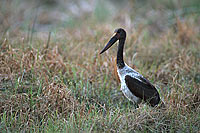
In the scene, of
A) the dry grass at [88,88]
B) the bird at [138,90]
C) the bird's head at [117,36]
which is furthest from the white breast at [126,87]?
the bird's head at [117,36]

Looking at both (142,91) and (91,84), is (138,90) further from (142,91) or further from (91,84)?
(91,84)

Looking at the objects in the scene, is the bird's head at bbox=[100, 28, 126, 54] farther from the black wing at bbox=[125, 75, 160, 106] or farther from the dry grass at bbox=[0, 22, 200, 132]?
the dry grass at bbox=[0, 22, 200, 132]

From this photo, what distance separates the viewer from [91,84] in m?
4.27

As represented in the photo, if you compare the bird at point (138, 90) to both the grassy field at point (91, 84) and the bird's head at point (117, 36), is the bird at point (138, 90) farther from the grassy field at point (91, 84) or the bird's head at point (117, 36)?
the bird's head at point (117, 36)

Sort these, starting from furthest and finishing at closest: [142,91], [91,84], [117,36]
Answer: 1. [91,84]
2. [117,36]
3. [142,91]

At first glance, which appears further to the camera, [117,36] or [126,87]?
[117,36]

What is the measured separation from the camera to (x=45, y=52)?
4621 mm

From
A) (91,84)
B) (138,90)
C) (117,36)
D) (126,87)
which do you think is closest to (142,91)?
(138,90)

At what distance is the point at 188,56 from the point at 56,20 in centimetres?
435

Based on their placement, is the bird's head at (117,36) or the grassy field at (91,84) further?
the bird's head at (117,36)

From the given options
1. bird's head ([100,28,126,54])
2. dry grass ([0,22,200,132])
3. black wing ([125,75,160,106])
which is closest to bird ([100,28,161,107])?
black wing ([125,75,160,106])

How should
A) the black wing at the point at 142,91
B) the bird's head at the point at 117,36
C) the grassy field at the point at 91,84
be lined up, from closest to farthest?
the grassy field at the point at 91,84 < the black wing at the point at 142,91 < the bird's head at the point at 117,36

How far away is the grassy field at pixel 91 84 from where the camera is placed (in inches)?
123

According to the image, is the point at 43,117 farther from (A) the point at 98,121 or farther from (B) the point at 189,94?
(B) the point at 189,94
